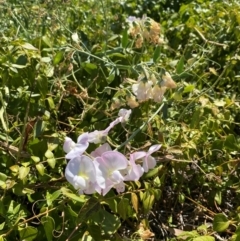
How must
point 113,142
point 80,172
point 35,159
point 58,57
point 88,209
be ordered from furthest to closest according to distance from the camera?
point 58,57, point 113,142, point 35,159, point 88,209, point 80,172

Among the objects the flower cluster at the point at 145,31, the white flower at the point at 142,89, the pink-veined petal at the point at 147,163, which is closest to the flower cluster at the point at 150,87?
the white flower at the point at 142,89

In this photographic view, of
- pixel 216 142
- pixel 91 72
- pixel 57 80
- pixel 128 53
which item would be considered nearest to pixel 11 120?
pixel 57 80

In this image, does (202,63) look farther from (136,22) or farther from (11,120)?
(11,120)

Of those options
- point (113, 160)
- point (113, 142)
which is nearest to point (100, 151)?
point (113, 160)

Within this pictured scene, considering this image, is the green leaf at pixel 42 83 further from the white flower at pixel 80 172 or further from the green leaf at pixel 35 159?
the white flower at pixel 80 172

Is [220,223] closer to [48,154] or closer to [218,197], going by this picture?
[218,197]

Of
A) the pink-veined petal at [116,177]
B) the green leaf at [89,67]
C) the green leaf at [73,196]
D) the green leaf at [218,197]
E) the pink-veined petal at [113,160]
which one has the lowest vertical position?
the green leaf at [218,197]

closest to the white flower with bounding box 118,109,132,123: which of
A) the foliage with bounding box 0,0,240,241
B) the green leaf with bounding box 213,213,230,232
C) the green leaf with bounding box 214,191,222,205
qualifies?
the foliage with bounding box 0,0,240,241
